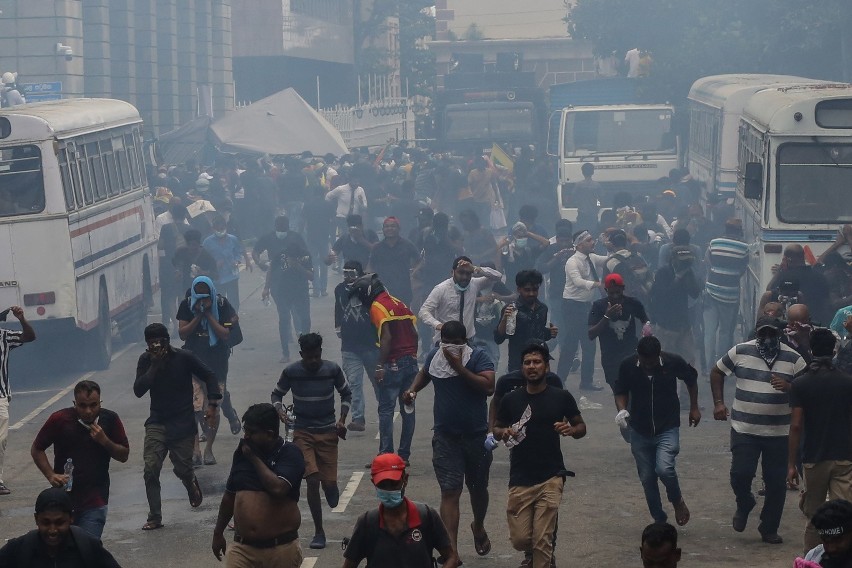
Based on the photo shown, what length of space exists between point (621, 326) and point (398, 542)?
6.02 m

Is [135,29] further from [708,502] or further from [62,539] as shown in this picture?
[62,539]

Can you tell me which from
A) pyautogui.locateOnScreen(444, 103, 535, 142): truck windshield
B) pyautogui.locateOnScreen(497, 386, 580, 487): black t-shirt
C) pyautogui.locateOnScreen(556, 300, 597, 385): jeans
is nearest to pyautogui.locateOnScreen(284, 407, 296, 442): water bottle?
pyautogui.locateOnScreen(497, 386, 580, 487): black t-shirt

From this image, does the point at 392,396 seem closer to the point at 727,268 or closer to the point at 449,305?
the point at 449,305

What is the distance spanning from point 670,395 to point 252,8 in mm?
52861

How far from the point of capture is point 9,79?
2789 cm

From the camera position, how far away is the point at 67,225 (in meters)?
17.5

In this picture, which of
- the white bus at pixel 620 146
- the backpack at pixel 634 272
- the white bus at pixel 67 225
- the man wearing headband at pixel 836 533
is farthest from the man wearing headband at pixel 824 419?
the white bus at pixel 620 146

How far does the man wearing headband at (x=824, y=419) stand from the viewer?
9.38m

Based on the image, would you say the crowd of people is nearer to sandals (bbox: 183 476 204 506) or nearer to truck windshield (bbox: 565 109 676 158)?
sandals (bbox: 183 476 204 506)

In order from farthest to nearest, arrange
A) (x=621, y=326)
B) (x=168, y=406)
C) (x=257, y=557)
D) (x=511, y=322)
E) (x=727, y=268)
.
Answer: (x=727, y=268) < (x=621, y=326) < (x=511, y=322) < (x=168, y=406) < (x=257, y=557)

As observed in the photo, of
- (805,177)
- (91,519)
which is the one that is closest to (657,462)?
(91,519)

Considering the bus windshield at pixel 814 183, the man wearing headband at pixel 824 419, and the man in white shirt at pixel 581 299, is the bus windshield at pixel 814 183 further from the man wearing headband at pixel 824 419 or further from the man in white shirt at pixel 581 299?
the man wearing headband at pixel 824 419

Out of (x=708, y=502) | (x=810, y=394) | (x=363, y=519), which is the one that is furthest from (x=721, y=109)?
(x=363, y=519)

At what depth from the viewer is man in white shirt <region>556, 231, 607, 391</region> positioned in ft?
53.4
